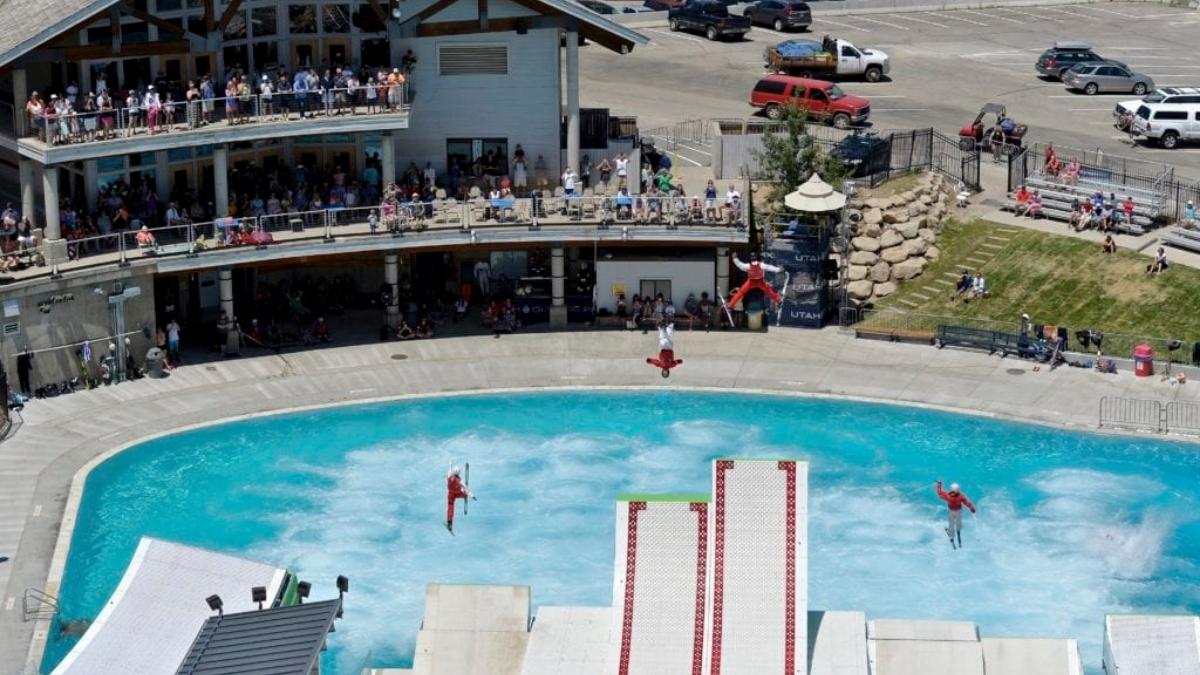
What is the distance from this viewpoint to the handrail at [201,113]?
232ft

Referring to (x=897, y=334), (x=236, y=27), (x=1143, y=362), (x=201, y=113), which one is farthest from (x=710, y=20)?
(x=1143, y=362)

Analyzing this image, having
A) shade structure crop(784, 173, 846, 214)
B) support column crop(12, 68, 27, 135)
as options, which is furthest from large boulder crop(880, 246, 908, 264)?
support column crop(12, 68, 27, 135)

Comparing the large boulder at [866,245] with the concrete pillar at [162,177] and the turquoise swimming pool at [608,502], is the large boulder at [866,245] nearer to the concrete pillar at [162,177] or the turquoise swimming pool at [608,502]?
the turquoise swimming pool at [608,502]

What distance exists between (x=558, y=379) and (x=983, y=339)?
13430 mm

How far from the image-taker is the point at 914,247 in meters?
78.7

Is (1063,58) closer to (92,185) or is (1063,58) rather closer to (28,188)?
(92,185)

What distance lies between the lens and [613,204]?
75.4 metres

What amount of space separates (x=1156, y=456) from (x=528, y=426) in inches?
708

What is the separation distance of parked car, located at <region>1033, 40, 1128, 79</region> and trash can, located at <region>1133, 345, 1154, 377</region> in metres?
26.6

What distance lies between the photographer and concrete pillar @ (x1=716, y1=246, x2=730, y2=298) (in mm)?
75875

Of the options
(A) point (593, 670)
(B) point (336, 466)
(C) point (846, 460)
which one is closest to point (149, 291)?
(B) point (336, 466)

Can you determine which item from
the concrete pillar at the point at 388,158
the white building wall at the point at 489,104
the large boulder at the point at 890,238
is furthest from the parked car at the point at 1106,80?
the concrete pillar at the point at 388,158

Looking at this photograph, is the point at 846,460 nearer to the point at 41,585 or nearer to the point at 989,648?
the point at 989,648

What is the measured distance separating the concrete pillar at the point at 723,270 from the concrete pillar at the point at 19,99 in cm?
2187
